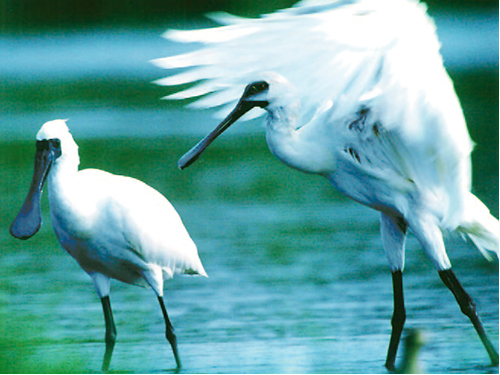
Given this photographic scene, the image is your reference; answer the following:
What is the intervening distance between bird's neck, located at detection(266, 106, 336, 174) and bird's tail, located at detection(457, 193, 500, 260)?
2.63 ft

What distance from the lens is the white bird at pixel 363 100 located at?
16.8 feet

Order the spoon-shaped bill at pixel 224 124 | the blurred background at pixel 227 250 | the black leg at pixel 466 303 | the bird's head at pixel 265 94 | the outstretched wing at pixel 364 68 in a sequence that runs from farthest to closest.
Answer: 1. the blurred background at pixel 227 250
2. the black leg at pixel 466 303
3. the spoon-shaped bill at pixel 224 124
4. the bird's head at pixel 265 94
5. the outstretched wing at pixel 364 68

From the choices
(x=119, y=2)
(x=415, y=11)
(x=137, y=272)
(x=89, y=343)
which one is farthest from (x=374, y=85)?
(x=119, y=2)

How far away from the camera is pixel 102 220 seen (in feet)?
19.9

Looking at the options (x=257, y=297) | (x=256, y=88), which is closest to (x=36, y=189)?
(x=256, y=88)

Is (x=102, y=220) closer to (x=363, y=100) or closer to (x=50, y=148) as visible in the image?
(x=50, y=148)

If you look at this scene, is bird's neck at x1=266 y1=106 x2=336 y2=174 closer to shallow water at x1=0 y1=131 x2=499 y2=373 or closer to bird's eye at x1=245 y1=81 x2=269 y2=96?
bird's eye at x1=245 y1=81 x2=269 y2=96

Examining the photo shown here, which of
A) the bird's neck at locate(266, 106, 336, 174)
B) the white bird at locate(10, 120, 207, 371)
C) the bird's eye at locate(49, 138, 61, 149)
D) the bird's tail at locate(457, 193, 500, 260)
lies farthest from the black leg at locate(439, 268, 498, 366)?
the bird's eye at locate(49, 138, 61, 149)

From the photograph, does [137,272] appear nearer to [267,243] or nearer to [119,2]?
[267,243]

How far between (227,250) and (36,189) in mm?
3194

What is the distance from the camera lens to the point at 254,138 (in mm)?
15289

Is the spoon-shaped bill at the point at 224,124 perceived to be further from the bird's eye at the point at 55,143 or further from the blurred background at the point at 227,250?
the blurred background at the point at 227,250

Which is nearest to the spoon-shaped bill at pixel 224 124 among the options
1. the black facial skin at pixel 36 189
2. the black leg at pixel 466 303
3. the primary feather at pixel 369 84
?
the primary feather at pixel 369 84

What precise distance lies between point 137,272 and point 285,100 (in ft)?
4.94
